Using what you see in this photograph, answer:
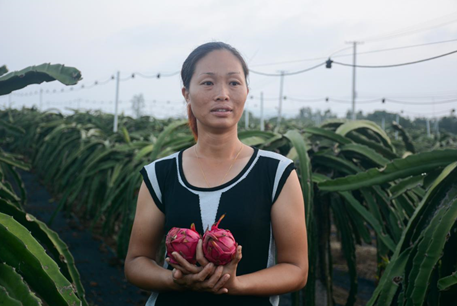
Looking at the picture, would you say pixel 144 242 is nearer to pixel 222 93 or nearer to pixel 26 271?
pixel 26 271

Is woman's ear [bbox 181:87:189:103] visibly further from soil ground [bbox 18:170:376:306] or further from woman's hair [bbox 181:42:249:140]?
soil ground [bbox 18:170:376:306]

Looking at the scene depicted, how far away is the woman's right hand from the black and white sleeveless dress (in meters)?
0.17

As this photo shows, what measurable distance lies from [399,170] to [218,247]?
1.16 m

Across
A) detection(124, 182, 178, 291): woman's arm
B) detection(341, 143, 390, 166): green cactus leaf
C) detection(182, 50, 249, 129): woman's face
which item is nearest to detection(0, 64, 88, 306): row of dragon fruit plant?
detection(124, 182, 178, 291): woman's arm

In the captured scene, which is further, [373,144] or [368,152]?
[373,144]

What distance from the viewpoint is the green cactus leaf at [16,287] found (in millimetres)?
983

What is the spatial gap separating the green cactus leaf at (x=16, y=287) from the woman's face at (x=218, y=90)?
63 centimetres

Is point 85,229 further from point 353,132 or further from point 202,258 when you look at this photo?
point 202,258

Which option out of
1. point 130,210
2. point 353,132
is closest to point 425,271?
point 353,132

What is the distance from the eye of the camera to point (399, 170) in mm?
1756

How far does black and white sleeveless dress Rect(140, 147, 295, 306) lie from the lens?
1.11 m

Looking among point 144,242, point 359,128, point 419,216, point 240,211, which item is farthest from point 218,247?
point 359,128

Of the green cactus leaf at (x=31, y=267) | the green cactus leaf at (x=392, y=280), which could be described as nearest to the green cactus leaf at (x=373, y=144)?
the green cactus leaf at (x=392, y=280)

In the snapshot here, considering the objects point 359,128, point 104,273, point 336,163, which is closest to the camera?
point 336,163
